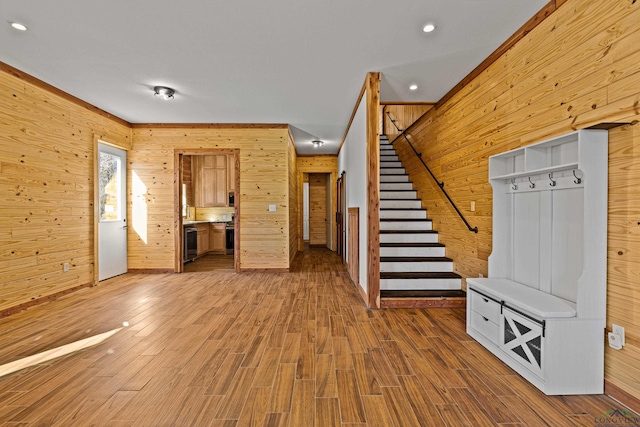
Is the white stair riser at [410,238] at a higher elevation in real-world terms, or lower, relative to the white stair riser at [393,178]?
lower

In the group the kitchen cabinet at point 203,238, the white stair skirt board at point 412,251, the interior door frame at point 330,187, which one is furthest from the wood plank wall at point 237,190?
the interior door frame at point 330,187

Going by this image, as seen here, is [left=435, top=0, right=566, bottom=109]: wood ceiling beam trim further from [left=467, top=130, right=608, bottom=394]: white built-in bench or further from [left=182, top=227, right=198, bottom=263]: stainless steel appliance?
[left=182, top=227, right=198, bottom=263]: stainless steel appliance

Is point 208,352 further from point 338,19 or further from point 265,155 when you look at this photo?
point 265,155

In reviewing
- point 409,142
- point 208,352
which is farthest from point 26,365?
point 409,142

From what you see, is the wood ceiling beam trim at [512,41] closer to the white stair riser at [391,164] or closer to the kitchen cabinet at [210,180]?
the white stair riser at [391,164]

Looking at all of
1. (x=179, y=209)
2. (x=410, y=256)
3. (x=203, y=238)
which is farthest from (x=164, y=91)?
(x=203, y=238)

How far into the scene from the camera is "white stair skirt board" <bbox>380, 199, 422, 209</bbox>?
5.30 meters

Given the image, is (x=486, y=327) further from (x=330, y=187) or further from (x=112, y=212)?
(x=330, y=187)

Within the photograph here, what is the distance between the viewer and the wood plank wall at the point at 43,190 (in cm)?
343

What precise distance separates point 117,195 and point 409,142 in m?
5.75

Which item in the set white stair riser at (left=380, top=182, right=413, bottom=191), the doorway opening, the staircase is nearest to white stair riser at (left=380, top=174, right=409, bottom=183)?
the staircase

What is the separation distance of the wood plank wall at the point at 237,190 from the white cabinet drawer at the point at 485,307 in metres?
3.67

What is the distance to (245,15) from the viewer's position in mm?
2492

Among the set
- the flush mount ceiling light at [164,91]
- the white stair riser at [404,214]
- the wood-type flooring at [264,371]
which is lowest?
the wood-type flooring at [264,371]
